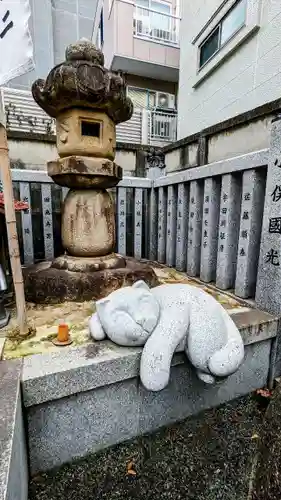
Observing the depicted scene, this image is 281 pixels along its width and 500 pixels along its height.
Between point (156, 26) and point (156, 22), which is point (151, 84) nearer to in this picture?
point (156, 26)

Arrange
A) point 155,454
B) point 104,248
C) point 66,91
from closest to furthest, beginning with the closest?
point 155,454, point 66,91, point 104,248

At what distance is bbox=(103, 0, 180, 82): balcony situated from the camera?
31.8ft

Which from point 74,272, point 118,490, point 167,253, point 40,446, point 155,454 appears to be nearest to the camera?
point 118,490

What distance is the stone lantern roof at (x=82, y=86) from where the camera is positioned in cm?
246

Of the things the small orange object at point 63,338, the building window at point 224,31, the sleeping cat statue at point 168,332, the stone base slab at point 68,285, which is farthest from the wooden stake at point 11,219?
the building window at point 224,31

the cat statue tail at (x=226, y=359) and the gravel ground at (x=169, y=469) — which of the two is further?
the cat statue tail at (x=226, y=359)

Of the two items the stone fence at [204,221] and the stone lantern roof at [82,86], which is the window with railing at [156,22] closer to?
the stone fence at [204,221]

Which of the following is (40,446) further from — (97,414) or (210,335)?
(210,335)

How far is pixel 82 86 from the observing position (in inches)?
97.3

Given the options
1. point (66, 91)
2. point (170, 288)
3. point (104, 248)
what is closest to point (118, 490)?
point (170, 288)

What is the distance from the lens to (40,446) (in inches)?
64.8

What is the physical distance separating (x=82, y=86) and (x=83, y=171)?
777 millimetres

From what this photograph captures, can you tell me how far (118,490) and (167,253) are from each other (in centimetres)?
341

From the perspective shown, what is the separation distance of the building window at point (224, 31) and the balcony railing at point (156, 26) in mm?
4332
